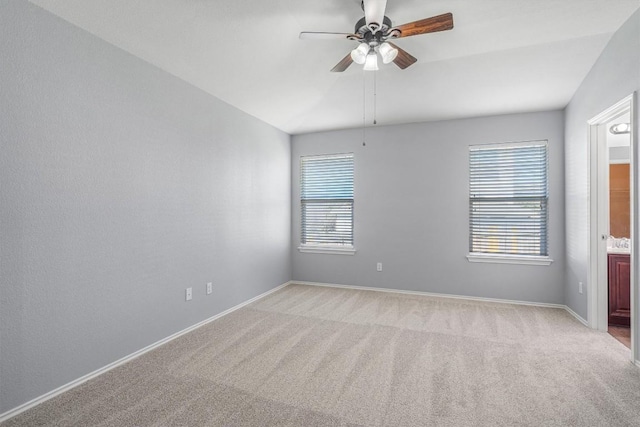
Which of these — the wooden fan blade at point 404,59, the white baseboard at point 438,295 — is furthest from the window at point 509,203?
the wooden fan blade at point 404,59

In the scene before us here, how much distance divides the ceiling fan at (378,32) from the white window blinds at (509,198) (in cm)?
242

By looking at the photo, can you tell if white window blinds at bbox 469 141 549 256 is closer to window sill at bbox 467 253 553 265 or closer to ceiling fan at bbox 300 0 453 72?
window sill at bbox 467 253 553 265

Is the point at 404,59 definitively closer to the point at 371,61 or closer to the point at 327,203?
the point at 371,61

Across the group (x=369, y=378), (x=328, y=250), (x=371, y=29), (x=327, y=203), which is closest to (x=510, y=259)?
(x=328, y=250)

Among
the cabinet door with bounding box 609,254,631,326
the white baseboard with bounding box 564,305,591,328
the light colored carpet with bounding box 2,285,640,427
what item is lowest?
the light colored carpet with bounding box 2,285,640,427

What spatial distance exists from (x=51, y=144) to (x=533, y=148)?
5.05m

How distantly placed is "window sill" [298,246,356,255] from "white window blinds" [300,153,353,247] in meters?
0.07

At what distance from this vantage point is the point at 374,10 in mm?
1942

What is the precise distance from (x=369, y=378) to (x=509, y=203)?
10.5ft

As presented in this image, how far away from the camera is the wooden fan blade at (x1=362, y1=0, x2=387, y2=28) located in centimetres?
189

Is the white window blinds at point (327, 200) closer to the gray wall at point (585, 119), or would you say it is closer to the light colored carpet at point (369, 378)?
the light colored carpet at point (369, 378)

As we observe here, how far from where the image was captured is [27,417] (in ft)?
6.09

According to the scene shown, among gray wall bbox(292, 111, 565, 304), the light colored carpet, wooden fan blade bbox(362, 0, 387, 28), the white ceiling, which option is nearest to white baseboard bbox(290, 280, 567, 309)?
gray wall bbox(292, 111, 565, 304)

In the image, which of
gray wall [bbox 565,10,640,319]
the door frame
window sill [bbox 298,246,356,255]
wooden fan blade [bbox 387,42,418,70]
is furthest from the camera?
window sill [bbox 298,246,356,255]
